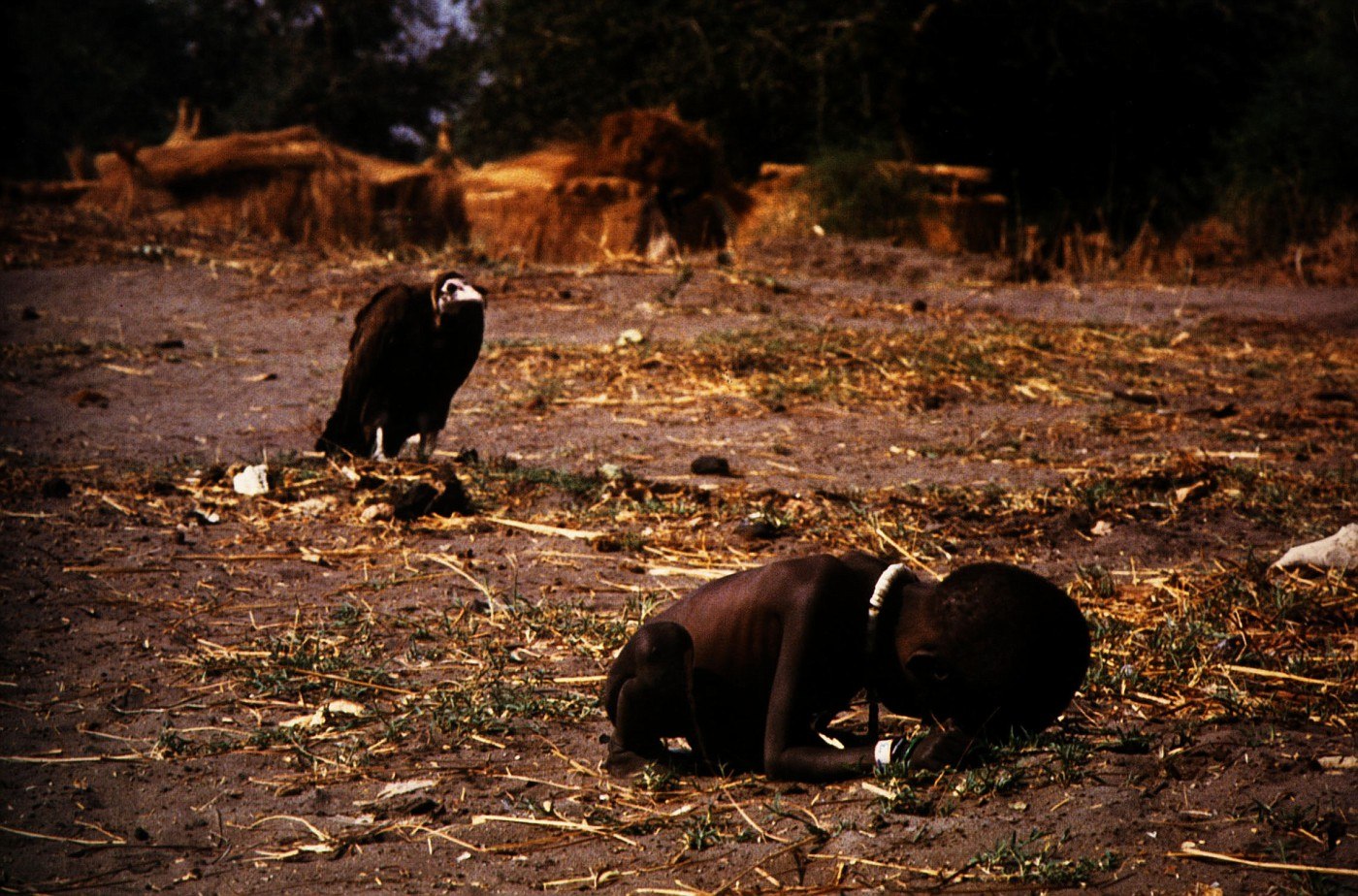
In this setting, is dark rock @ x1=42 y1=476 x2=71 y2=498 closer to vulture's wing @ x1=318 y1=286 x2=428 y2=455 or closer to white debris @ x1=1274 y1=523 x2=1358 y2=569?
vulture's wing @ x1=318 y1=286 x2=428 y2=455

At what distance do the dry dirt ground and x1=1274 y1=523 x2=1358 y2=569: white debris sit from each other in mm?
137

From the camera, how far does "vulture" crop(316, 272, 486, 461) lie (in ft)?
21.3

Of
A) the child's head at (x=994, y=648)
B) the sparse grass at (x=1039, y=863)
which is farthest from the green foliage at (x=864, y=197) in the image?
the sparse grass at (x=1039, y=863)

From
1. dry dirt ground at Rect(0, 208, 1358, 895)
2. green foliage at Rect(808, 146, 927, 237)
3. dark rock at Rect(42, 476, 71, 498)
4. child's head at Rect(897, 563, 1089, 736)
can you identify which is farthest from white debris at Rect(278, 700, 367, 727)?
green foliage at Rect(808, 146, 927, 237)

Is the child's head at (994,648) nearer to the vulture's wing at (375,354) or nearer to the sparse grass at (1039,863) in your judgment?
the sparse grass at (1039,863)

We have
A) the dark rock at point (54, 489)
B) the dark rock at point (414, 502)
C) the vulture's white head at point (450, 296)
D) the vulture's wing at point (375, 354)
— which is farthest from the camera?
the vulture's wing at point (375, 354)

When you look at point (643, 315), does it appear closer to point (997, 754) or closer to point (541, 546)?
point (541, 546)

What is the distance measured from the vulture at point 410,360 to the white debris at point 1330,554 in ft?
12.1

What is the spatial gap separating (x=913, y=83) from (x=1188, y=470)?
13321 mm

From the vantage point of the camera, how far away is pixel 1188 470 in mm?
6316

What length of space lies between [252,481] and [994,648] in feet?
13.7

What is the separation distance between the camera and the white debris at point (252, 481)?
239 inches

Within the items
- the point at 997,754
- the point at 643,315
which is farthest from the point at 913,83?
the point at 997,754

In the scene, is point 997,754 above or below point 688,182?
below
